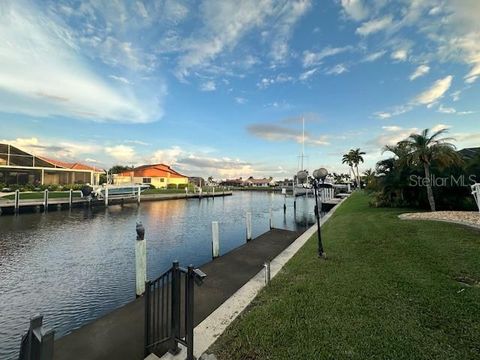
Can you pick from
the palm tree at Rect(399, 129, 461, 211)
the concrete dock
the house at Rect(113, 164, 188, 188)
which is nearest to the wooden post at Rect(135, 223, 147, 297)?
the concrete dock

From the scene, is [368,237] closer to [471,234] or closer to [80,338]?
[471,234]

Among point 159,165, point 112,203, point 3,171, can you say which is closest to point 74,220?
point 112,203

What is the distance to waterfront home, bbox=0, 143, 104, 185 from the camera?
39.0m

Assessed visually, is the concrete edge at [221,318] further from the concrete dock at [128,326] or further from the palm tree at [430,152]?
the palm tree at [430,152]

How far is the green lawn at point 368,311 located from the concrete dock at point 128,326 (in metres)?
1.24

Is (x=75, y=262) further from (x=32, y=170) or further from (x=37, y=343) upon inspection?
(x=32, y=170)

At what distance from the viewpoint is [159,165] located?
78062 mm

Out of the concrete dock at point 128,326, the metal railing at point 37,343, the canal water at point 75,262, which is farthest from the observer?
the canal water at point 75,262

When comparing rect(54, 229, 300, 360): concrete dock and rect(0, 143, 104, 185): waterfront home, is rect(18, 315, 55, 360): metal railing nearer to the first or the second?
rect(54, 229, 300, 360): concrete dock

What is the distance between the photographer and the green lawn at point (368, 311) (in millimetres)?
3414

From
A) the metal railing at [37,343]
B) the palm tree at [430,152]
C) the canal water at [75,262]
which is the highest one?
the palm tree at [430,152]

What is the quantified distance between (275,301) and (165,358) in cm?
213

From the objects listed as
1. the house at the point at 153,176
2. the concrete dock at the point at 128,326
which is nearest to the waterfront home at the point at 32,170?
the house at the point at 153,176

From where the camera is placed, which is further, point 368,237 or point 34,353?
point 368,237
